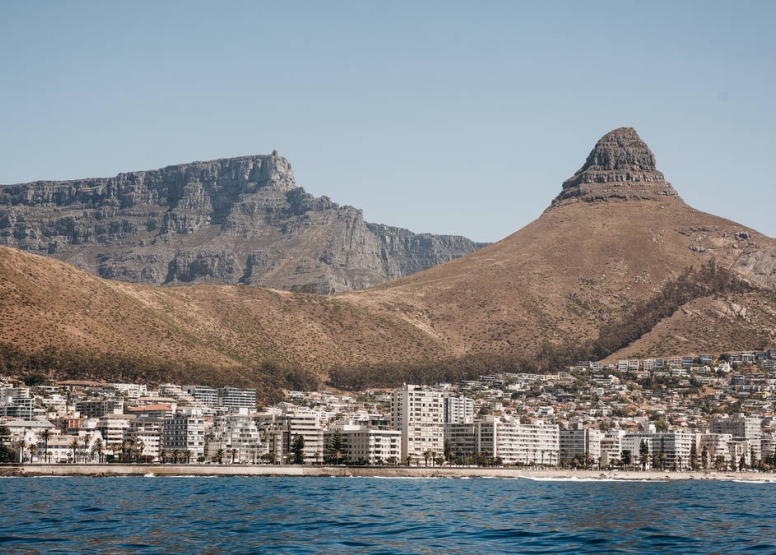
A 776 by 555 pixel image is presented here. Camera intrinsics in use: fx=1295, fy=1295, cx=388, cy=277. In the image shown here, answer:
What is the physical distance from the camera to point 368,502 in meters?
136

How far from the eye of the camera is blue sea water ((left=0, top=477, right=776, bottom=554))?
3509 inches

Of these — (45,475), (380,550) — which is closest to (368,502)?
(380,550)

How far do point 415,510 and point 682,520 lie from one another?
81.8 feet

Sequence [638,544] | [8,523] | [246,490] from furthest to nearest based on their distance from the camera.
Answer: [246,490] < [8,523] < [638,544]

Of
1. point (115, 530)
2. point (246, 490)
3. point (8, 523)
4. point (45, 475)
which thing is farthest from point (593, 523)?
point (45, 475)

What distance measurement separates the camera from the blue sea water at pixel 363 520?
89.1 meters

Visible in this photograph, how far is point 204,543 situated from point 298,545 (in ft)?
21.6

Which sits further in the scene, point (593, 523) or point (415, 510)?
point (415, 510)

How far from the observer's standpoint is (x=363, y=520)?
11038 cm

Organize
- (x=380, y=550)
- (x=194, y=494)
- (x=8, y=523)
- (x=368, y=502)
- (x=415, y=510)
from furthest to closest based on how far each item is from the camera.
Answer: (x=194, y=494), (x=368, y=502), (x=415, y=510), (x=8, y=523), (x=380, y=550)

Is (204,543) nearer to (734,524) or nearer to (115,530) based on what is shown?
(115,530)

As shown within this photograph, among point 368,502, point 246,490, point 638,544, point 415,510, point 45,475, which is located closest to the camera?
point 638,544

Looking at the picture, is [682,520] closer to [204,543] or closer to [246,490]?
[204,543]

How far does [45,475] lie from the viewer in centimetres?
19050
